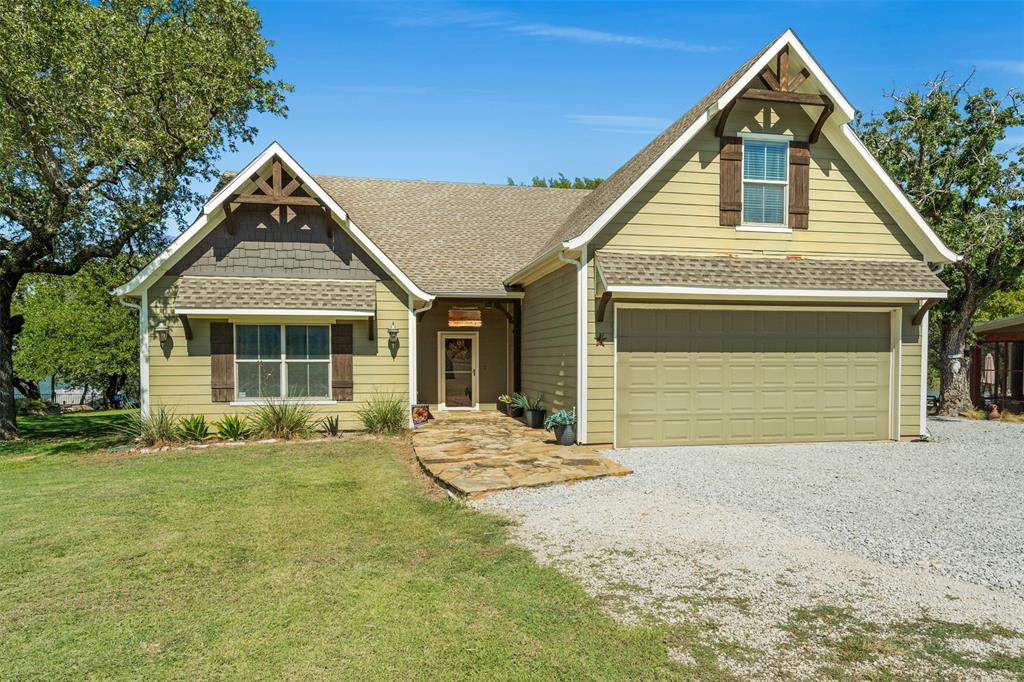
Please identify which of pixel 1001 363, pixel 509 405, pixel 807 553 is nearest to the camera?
pixel 807 553

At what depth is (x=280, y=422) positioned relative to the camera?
12328mm

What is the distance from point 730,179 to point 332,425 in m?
9.00

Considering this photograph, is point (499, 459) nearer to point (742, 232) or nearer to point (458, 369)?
point (742, 232)

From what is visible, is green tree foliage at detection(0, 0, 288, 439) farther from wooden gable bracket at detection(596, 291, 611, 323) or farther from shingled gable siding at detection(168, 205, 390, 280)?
wooden gable bracket at detection(596, 291, 611, 323)

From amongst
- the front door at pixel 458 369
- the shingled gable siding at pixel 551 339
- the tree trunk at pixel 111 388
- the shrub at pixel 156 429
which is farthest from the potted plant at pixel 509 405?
the tree trunk at pixel 111 388

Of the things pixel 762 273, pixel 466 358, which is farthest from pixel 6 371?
pixel 762 273

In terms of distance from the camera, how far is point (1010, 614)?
418 cm

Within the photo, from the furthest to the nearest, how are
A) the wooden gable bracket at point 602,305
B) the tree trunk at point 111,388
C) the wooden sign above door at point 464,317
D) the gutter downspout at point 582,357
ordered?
1. the tree trunk at point 111,388
2. the wooden sign above door at point 464,317
3. the gutter downspout at point 582,357
4. the wooden gable bracket at point 602,305

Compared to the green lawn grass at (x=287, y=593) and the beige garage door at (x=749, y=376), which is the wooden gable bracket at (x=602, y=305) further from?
the green lawn grass at (x=287, y=593)

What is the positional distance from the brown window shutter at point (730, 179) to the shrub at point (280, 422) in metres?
8.90

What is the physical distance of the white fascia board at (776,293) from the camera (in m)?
10.4

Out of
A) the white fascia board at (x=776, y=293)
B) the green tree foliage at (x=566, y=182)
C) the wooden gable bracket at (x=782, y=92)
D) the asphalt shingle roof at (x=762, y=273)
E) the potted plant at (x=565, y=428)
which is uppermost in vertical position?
the green tree foliage at (x=566, y=182)

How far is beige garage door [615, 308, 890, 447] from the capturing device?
36.2 feet

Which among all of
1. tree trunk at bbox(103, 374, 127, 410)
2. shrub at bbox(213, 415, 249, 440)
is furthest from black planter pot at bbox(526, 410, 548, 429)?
tree trunk at bbox(103, 374, 127, 410)
